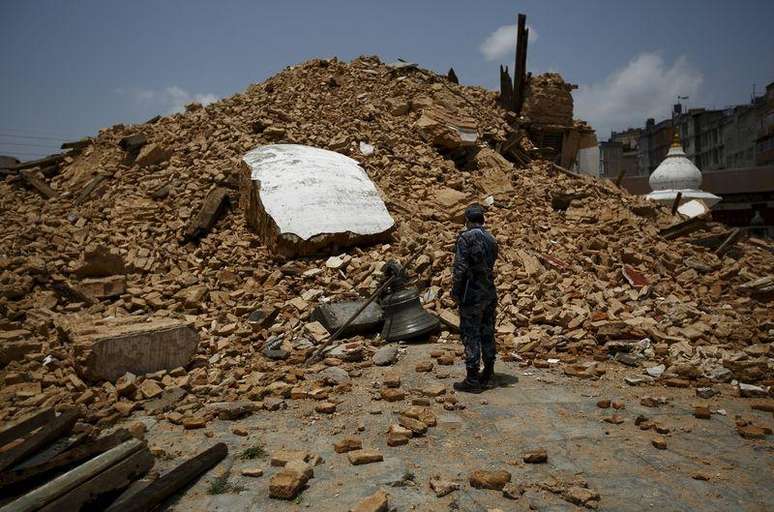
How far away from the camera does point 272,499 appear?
2914mm

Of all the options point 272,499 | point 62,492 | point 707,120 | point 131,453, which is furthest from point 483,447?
point 707,120

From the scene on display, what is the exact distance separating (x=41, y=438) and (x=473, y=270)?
380cm

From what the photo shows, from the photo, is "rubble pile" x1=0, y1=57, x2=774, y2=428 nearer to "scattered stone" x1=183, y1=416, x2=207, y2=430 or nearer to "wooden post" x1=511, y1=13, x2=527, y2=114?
"scattered stone" x1=183, y1=416, x2=207, y2=430

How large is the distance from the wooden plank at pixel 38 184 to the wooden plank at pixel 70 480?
8842 mm

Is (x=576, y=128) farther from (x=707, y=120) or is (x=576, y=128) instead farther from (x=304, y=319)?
(x=707, y=120)

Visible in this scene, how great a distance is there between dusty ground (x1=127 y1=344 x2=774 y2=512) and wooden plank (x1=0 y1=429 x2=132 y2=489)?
310 millimetres

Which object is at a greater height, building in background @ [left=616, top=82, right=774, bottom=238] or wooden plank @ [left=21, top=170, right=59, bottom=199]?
building in background @ [left=616, top=82, right=774, bottom=238]

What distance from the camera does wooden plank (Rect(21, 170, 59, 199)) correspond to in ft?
33.5

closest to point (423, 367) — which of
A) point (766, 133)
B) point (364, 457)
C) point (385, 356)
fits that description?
point (385, 356)

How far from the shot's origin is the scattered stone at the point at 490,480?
2.95 meters

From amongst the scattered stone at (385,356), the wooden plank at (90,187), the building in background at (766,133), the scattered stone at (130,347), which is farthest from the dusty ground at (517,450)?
the building in background at (766,133)

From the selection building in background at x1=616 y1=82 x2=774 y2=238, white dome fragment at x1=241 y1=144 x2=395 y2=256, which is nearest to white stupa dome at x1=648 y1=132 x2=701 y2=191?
building in background at x1=616 y1=82 x2=774 y2=238

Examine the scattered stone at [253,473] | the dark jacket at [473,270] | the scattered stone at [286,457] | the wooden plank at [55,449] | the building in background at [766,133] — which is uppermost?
the building in background at [766,133]

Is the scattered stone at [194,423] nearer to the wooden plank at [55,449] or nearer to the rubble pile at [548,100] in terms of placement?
the wooden plank at [55,449]
